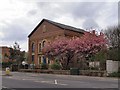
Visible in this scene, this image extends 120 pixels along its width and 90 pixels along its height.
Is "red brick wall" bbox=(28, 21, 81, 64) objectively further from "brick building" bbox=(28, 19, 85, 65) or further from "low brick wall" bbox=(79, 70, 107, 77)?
"low brick wall" bbox=(79, 70, 107, 77)

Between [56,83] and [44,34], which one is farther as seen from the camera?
[44,34]

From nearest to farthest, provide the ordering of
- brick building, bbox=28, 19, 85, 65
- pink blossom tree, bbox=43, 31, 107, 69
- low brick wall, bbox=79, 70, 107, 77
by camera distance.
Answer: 1. low brick wall, bbox=79, 70, 107, 77
2. pink blossom tree, bbox=43, 31, 107, 69
3. brick building, bbox=28, 19, 85, 65

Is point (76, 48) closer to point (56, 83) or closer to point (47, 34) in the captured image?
point (47, 34)

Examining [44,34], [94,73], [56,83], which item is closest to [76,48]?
[94,73]

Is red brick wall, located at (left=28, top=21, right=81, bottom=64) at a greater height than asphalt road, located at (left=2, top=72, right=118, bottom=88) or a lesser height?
greater

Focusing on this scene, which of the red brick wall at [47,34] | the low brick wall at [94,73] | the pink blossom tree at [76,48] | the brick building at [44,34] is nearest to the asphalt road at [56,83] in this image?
the low brick wall at [94,73]

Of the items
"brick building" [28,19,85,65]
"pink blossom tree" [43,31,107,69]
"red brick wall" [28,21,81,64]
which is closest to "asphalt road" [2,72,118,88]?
"pink blossom tree" [43,31,107,69]

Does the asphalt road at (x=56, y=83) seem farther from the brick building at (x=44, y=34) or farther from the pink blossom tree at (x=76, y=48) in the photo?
the brick building at (x=44, y=34)

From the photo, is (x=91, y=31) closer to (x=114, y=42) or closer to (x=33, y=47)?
(x=114, y=42)

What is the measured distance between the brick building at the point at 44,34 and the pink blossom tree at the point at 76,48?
1243 cm

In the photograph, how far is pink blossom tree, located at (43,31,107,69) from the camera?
47.2 m

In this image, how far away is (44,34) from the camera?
228 ft

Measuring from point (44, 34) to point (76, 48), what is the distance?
23.0 m

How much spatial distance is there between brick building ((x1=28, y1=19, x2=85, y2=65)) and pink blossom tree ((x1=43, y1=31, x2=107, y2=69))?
12.4 meters
